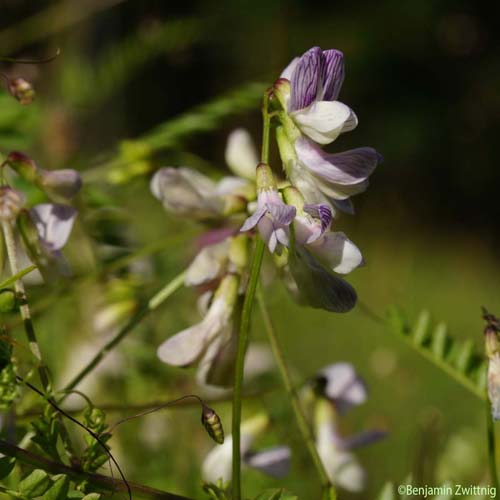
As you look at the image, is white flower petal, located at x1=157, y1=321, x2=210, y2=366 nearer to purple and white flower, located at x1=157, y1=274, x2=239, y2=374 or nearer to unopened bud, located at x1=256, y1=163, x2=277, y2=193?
purple and white flower, located at x1=157, y1=274, x2=239, y2=374

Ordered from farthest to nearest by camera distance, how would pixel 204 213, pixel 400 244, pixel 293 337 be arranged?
pixel 400 244
pixel 293 337
pixel 204 213

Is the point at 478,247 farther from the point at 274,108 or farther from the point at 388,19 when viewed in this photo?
the point at 274,108

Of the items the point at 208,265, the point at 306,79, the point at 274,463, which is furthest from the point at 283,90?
the point at 274,463

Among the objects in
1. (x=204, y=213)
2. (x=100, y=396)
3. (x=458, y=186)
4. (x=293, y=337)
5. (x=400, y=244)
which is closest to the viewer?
(x=204, y=213)

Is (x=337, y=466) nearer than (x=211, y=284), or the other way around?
(x=211, y=284)

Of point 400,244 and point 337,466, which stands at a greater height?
point 337,466

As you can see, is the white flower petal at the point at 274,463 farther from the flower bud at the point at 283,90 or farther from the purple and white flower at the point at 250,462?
the flower bud at the point at 283,90

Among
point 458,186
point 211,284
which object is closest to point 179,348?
point 211,284

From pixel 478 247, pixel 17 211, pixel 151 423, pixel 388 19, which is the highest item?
Answer: pixel 17 211
